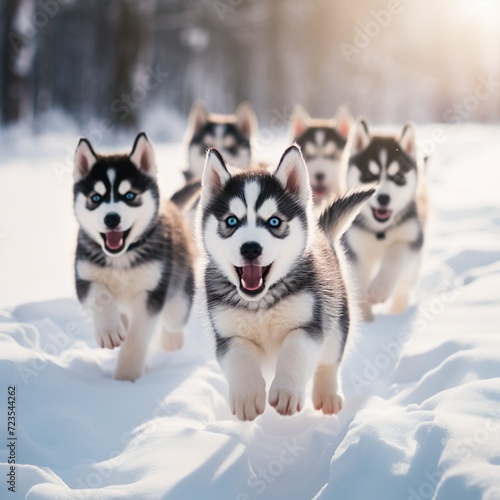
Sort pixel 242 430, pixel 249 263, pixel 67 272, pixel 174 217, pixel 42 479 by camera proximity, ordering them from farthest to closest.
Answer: pixel 67 272 → pixel 174 217 → pixel 242 430 → pixel 249 263 → pixel 42 479

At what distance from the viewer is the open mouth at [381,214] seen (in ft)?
15.8

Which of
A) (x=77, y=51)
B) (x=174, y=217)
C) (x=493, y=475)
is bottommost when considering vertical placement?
(x=493, y=475)

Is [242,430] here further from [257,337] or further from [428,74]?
[428,74]

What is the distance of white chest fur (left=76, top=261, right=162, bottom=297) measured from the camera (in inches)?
147

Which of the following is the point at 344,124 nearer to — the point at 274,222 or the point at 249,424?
the point at 274,222

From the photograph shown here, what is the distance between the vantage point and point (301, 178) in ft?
9.82

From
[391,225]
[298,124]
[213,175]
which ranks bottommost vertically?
[391,225]

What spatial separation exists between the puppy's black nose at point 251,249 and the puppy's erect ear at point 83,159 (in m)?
1.46

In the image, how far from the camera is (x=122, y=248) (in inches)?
144

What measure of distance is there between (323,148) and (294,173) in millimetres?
3720

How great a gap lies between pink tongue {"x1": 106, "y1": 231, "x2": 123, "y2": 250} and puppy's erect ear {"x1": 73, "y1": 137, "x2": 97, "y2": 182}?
402 millimetres

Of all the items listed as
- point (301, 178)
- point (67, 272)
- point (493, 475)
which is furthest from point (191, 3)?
point (493, 475)

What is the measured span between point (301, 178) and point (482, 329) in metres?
1.32

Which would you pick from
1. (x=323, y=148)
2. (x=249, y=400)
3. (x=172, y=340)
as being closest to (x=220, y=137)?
(x=323, y=148)
